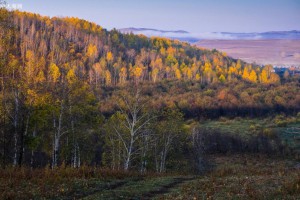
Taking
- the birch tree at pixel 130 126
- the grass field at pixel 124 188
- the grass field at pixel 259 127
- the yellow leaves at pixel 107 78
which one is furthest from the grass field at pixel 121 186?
the yellow leaves at pixel 107 78

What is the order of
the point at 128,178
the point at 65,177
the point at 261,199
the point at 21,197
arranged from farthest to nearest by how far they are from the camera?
the point at 128,178 < the point at 65,177 < the point at 21,197 < the point at 261,199

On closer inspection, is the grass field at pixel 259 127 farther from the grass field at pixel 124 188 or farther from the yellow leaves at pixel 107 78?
the grass field at pixel 124 188

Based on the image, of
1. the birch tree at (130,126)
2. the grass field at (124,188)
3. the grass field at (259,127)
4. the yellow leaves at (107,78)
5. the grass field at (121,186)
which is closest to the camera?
the grass field at (124,188)

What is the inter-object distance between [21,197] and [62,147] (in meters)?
33.9

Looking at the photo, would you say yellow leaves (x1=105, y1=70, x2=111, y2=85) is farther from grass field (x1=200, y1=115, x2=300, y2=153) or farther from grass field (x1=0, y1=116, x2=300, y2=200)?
grass field (x1=0, y1=116, x2=300, y2=200)

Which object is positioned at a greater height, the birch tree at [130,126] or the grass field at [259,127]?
the birch tree at [130,126]

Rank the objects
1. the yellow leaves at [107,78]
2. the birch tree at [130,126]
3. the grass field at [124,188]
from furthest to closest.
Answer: the yellow leaves at [107,78] → the birch tree at [130,126] → the grass field at [124,188]

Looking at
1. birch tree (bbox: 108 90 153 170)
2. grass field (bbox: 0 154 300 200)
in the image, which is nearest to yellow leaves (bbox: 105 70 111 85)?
birch tree (bbox: 108 90 153 170)

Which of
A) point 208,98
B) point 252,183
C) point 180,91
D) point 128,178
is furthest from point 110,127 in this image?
point 180,91

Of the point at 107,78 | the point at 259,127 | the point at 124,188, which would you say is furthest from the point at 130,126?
the point at 107,78

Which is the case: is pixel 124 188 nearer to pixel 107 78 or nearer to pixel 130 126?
pixel 130 126

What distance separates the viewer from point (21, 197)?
40.6ft

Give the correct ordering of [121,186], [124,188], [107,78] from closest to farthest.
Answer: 1. [124,188]
2. [121,186]
3. [107,78]

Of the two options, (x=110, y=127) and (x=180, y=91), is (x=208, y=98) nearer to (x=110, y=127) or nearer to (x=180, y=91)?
(x=180, y=91)
